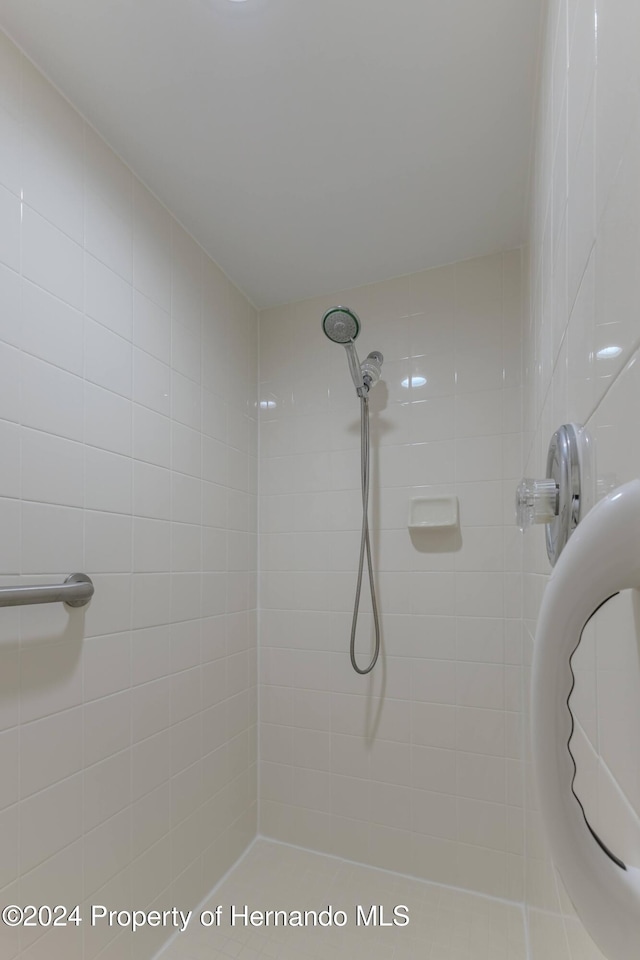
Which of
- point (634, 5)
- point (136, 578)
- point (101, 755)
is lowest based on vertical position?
point (101, 755)

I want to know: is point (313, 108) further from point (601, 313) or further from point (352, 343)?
point (601, 313)

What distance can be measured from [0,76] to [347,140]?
2.69ft

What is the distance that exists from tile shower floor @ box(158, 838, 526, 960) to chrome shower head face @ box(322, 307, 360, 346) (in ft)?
6.15

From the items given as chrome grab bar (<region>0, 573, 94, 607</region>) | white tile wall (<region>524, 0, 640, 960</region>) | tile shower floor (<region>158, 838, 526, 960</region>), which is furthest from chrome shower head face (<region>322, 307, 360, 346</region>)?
tile shower floor (<region>158, 838, 526, 960</region>)

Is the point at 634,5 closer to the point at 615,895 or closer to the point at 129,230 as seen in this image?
the point at 615,895

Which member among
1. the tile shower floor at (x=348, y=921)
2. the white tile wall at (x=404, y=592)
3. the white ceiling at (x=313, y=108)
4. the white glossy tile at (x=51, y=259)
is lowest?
the tile shower floor at (x=348, y=921)

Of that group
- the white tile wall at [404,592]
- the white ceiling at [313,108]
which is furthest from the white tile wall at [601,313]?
the white tile wall at [404,592]

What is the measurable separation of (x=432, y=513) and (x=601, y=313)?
1479 millimetres

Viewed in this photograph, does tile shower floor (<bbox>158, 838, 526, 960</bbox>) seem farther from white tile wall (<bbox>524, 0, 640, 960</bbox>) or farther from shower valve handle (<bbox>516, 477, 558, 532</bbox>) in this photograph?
shower valve handle (<bbox>516, 477, 558, 532</bbox>)

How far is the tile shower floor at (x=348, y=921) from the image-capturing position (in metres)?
1.52

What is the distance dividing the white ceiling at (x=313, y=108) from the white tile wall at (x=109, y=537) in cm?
12

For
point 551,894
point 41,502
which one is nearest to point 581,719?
point 551,894

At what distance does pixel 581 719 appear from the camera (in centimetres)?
57

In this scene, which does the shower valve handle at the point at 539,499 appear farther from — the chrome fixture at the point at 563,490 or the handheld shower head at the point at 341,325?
the handheld shower head at the point at 341,325
